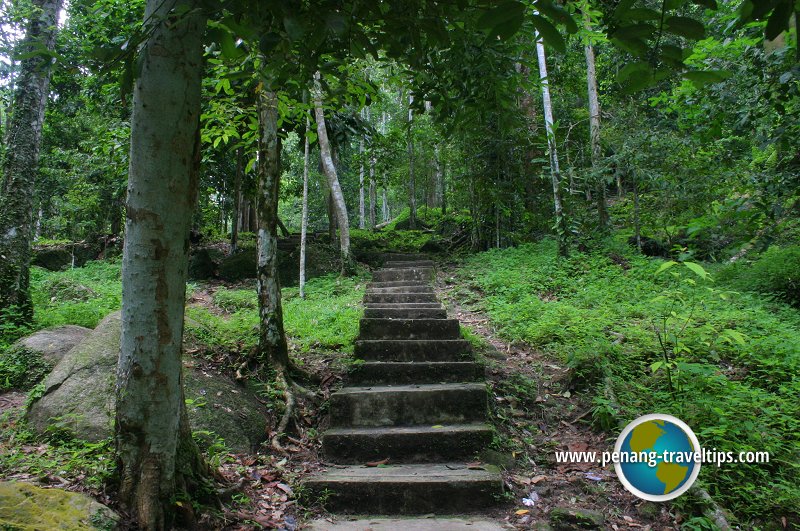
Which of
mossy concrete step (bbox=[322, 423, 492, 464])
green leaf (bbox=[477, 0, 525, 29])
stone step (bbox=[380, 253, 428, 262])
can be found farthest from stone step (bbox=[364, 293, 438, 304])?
green leaf (bbox=[477, 0, 525, 29])

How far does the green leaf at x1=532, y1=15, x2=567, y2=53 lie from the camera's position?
136 centimetres

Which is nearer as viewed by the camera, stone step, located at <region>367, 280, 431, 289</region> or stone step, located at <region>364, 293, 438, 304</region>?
stone step, located at <region>364, 293, 438, 304</region>

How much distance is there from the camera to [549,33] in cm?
140

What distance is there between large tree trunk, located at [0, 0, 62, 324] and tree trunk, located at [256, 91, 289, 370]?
3.00 metres

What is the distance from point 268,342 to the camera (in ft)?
15.9

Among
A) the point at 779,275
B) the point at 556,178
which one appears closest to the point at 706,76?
the point at 779,275

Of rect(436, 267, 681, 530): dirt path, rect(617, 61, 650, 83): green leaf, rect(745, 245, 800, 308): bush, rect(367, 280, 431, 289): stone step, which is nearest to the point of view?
rect(617, 61, 650, 83): green leaf

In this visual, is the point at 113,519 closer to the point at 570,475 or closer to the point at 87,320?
the point at 570,475

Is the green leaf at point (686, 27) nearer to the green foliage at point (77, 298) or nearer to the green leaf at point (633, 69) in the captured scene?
the green leaf at point (633, 69)

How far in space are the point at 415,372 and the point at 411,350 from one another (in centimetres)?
44

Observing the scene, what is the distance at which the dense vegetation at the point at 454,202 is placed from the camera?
2.10m

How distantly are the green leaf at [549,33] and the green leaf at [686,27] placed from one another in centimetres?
30

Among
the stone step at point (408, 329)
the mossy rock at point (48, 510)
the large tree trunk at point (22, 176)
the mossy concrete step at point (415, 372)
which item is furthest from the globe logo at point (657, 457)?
the large tree trunk at point (22, 176)

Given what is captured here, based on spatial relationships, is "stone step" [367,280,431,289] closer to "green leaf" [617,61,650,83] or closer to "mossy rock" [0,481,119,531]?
"mossy rock" [0,481,119,531]
